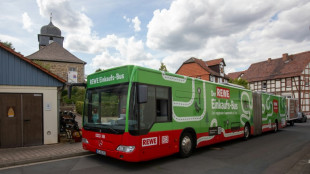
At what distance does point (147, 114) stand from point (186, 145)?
7.40ft

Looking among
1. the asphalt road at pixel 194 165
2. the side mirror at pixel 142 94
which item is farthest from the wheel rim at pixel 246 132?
the side mirror at pixel 142 94

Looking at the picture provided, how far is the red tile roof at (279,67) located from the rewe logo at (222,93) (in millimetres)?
35162

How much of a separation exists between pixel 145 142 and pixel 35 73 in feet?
20.8

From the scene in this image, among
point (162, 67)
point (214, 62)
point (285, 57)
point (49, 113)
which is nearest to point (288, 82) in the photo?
point (285, 57)

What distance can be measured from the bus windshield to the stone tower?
4891cm

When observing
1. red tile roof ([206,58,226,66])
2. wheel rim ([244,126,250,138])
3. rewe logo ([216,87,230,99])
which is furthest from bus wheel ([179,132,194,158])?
red tile roof ([206,58,226,66])

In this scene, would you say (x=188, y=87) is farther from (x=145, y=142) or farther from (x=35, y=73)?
(x=35, y=73)

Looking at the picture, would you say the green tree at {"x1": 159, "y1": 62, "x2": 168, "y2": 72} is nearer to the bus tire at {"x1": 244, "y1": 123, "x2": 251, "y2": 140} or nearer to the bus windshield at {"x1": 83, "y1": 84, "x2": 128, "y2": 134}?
the bus tire at {"x1": 244, "y1": 123, "x2": 251, "y2": 140}

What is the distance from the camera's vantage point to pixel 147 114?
6.14m

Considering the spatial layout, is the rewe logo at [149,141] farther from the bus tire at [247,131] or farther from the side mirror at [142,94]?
the bus tire at [247,131]

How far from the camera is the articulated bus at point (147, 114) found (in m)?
5.81

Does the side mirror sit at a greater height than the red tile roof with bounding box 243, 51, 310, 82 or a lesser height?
lesser

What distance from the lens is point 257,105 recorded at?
13336 millimetres

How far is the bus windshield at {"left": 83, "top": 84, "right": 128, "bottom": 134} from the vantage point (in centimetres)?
595
